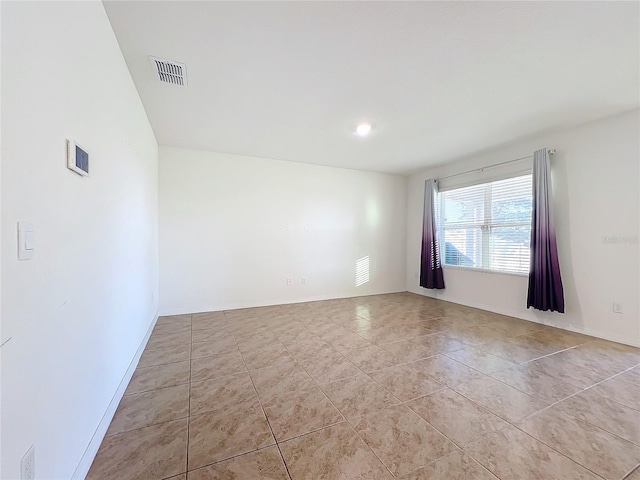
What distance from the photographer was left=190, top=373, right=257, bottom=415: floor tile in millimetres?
1862

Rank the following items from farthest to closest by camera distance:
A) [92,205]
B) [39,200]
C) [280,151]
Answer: [280,151] < [92,205] < [39,200]

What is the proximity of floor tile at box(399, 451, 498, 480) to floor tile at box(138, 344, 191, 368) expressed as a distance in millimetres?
2187

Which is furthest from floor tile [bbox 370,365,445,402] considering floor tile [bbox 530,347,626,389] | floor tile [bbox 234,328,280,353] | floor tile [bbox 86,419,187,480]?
floor tile [bbox 86,419,187,480]

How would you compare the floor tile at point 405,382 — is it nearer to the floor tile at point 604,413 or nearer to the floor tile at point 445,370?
the floor tile at point 445,370

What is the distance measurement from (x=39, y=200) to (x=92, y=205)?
568mm

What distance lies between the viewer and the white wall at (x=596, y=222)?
2957 millimetres

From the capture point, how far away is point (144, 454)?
1454 millimetres

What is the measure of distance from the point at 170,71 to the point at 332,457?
2.96 meters

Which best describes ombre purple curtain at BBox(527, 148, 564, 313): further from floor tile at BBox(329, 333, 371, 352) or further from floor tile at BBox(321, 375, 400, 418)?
floor tile at BBox(321, 375, 400, 418)

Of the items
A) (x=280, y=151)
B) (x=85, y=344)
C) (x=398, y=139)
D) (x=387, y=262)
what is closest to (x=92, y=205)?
(x=85, y=344)

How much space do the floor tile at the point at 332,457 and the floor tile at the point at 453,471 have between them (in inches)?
6.8

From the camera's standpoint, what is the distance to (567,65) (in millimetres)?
2139

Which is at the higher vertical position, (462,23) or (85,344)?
(462,23)

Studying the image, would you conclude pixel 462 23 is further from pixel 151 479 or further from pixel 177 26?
pixel 151 479
